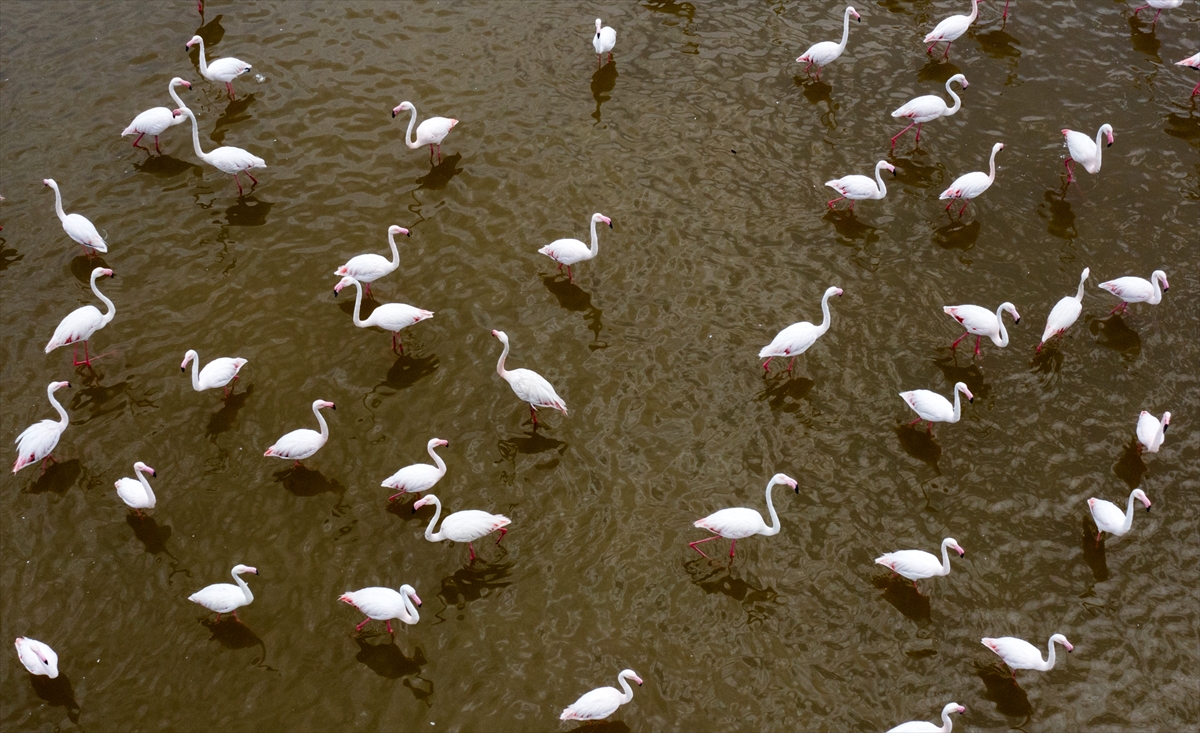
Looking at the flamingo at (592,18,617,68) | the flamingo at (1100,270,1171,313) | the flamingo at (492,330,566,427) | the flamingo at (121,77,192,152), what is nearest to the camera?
the flamingo at (492,330,566,427)

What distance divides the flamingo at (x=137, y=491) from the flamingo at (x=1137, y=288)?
13208 millimetres

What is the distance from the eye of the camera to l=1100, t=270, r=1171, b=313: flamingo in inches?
536

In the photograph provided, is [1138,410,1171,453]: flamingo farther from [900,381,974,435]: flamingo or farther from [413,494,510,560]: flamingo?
[413,494,510,560]: flamingo

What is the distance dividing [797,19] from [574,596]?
12400 millimetres

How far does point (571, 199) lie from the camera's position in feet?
50.3

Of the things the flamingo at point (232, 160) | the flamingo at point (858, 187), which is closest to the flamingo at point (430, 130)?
the flamingo at point (232, 160)

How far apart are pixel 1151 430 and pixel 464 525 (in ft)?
28.7

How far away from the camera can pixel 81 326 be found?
12.9m

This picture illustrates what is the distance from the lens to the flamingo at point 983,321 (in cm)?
1305

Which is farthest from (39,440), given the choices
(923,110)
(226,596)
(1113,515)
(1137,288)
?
(1137,288)

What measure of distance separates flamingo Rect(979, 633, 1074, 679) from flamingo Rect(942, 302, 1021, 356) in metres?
4.41

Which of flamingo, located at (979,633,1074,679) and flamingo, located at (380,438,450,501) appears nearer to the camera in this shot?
flamingo, located at (979,633,1074,679)

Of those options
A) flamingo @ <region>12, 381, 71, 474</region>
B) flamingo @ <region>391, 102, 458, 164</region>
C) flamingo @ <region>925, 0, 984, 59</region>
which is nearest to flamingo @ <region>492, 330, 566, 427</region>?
flamingo @ <region>391, 102, 458, 164</region>

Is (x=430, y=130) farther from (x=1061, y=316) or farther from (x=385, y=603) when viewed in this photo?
(x=1061, y=316)
